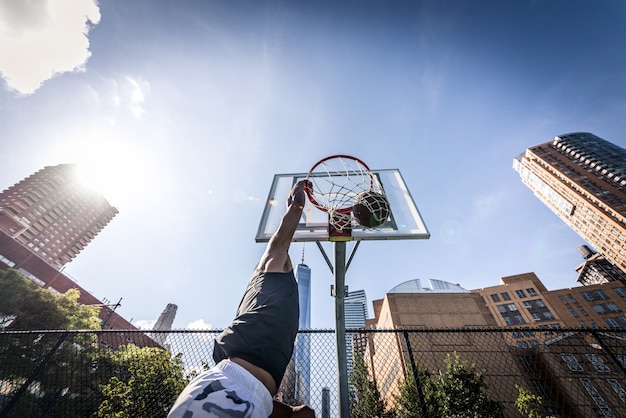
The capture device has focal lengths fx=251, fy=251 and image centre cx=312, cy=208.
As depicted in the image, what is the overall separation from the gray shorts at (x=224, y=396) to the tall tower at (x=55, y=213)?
2726 inches

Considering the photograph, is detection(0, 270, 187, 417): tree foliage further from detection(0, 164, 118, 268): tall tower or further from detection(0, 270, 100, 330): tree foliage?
detection(0, 164, 118, 268): tall tower

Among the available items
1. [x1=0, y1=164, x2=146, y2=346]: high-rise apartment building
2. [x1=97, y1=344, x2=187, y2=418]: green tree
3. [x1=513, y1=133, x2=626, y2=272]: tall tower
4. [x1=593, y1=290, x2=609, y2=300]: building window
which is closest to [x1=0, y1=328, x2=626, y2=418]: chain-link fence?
[x1=97, y1=344, x2=187, y2=418]: green tree

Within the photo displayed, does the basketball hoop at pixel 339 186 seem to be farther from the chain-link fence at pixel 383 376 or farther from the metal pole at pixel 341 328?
the chain-link fence at pixel 383 376

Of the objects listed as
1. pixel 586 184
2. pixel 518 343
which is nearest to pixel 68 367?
pixel 518 343

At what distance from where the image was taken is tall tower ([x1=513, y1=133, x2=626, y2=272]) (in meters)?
51.3

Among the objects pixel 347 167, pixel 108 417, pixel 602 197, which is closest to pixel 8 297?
pixel 108 417

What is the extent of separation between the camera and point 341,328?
13.4 feet

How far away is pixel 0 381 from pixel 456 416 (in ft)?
54.9

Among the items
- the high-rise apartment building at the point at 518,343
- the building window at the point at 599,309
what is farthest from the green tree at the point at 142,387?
the building window at the point at 599,309

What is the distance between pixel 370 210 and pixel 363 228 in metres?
0.60

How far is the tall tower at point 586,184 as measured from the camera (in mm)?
51344

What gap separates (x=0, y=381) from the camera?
7.49 metres

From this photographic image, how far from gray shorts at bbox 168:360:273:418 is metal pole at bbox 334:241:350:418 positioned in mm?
2948

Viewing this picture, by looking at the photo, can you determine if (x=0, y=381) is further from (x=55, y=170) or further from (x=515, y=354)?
(x=55, y=170)
